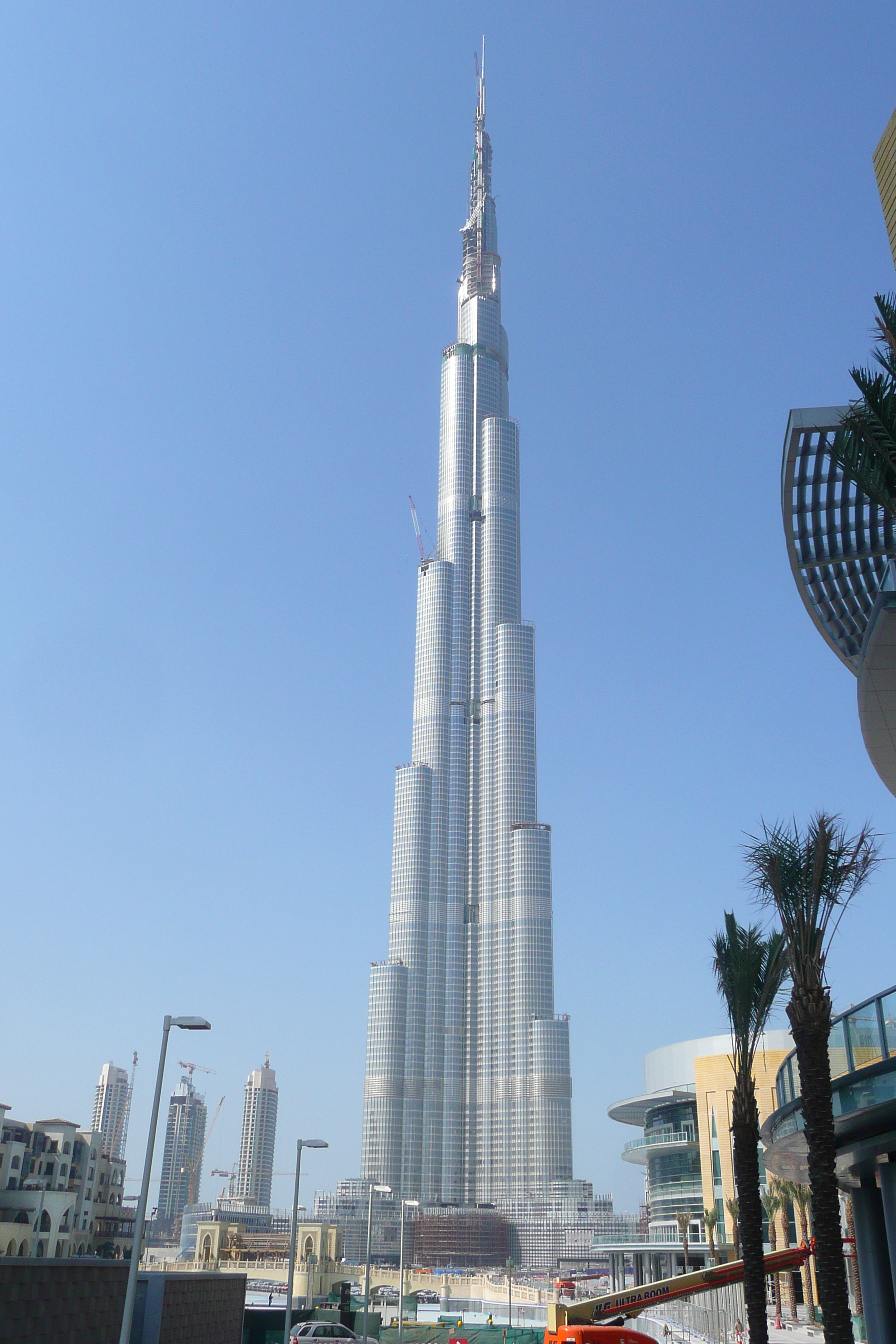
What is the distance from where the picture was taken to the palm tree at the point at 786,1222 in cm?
7875

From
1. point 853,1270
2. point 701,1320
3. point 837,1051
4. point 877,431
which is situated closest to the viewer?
point 877,431

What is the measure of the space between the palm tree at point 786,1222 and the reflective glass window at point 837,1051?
62449 mm

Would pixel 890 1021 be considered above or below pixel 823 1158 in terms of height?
above

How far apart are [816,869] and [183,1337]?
20187 mm

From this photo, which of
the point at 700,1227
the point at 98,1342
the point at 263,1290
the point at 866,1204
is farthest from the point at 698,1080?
the point at 98,1342

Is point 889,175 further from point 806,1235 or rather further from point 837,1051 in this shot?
point 806,1235

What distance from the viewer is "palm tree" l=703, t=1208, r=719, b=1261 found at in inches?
3535

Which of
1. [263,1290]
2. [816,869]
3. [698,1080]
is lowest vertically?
[263,1290]

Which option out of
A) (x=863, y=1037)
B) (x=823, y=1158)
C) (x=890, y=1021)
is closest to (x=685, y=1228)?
(x=823, y=1158)

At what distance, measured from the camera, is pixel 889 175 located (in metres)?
31.4

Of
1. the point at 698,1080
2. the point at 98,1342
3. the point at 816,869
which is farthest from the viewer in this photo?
the point at 698,1080

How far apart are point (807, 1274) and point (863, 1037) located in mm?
66747

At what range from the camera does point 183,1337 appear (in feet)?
93.4

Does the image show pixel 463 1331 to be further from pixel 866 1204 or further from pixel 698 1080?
pixel 698 1080
